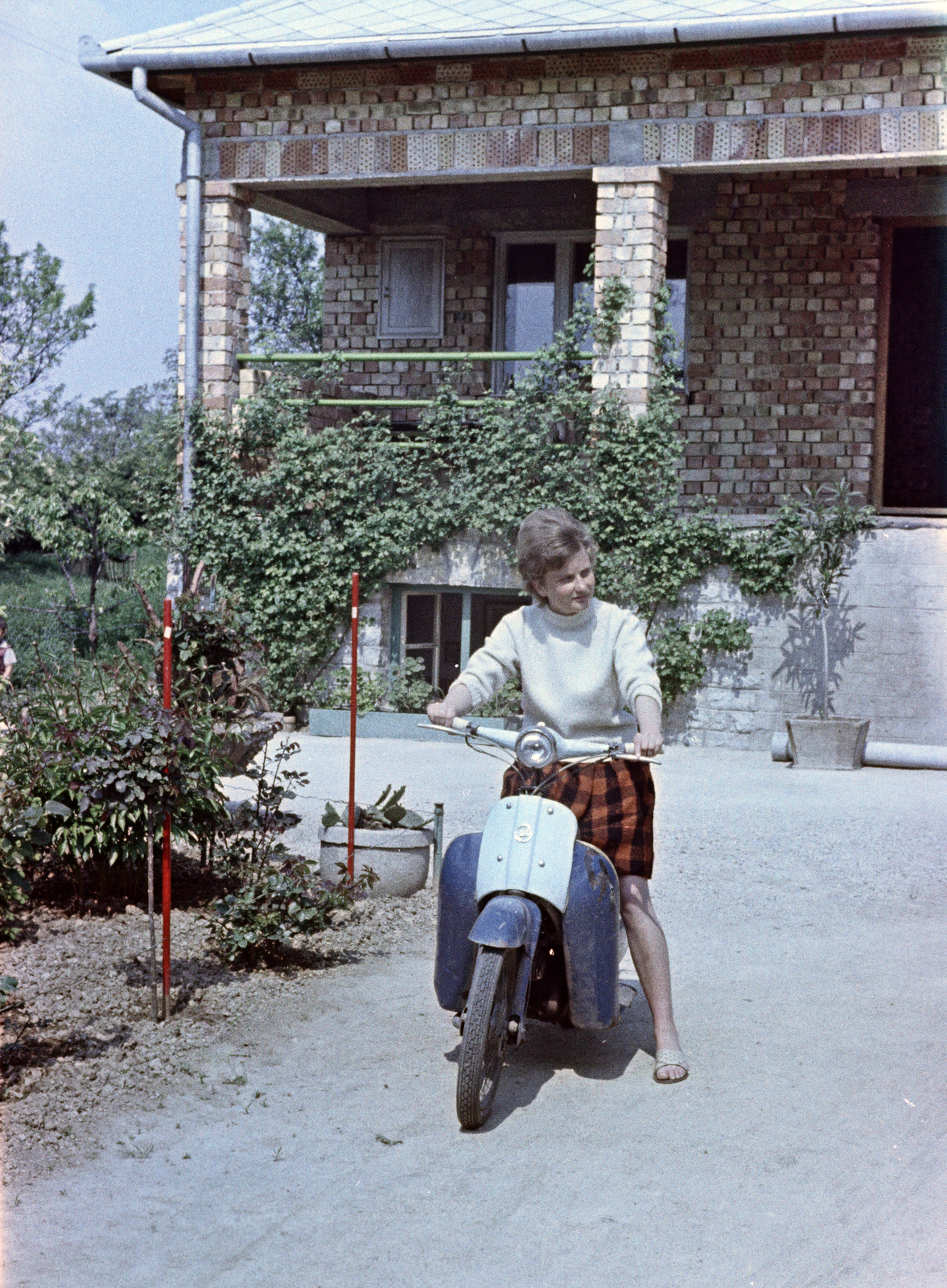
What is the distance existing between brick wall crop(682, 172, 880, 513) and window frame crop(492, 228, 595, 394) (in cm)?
119

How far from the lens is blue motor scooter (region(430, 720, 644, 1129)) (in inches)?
149

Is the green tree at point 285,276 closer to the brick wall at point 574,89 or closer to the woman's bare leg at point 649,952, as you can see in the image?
the brick wall at point 574,89

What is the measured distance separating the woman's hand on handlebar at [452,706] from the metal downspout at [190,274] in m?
8.78

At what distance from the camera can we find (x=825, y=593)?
11180 millimetres

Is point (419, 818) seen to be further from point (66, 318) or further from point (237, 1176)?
point (66, 318)

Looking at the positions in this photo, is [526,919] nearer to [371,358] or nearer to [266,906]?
[266,906]

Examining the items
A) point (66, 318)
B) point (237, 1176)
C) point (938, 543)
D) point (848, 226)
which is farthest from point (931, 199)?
point (66, 318)

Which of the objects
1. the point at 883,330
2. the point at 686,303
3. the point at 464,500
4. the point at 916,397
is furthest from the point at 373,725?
the point at 916,397

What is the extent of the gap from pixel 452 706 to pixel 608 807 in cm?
55

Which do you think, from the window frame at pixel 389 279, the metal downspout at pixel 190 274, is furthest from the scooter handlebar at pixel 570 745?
the window frame at pixel 389 279

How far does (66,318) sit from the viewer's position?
25766mm

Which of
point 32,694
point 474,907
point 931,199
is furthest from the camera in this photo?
point 931,199

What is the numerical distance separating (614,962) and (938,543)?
310 inches

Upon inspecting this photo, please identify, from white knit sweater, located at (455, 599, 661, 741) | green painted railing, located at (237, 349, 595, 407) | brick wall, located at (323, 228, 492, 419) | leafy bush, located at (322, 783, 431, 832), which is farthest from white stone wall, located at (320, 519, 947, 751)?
white knit sweater, located at (455, 599, 661, 741)
